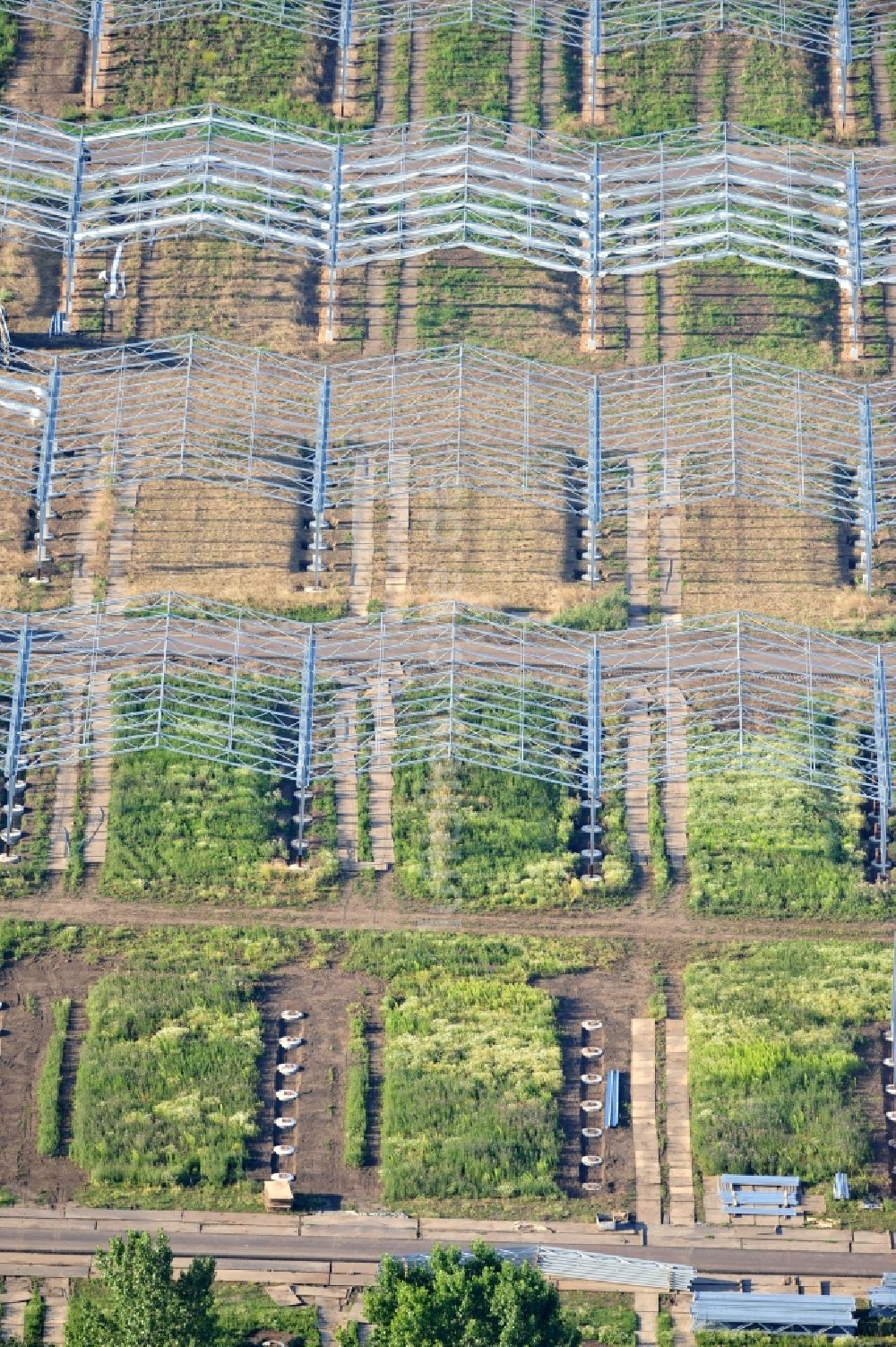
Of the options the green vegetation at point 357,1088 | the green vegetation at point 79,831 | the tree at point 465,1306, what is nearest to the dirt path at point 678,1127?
the tree at point 465,1306

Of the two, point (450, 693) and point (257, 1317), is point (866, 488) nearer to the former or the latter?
point (450, 693)

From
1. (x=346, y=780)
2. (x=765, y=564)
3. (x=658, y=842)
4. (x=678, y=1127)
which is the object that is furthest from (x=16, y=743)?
(x=765, y=564)

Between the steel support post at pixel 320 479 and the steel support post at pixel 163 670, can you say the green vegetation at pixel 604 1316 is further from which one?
the steel support post at pixel 320 479

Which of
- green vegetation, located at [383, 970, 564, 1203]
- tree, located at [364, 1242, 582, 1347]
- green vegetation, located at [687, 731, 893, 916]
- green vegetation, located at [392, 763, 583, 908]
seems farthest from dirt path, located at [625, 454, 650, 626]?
tree, located at [364, 1242, 582, 1347]

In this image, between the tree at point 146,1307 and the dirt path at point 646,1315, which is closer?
the tree at point 146,1307

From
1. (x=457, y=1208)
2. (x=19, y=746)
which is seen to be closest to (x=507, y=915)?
(x=457, y=1208)

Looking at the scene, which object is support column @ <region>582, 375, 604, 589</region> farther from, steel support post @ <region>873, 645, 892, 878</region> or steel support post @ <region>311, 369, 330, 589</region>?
steel support post @ <region>873, 645, 892, 878</region>
